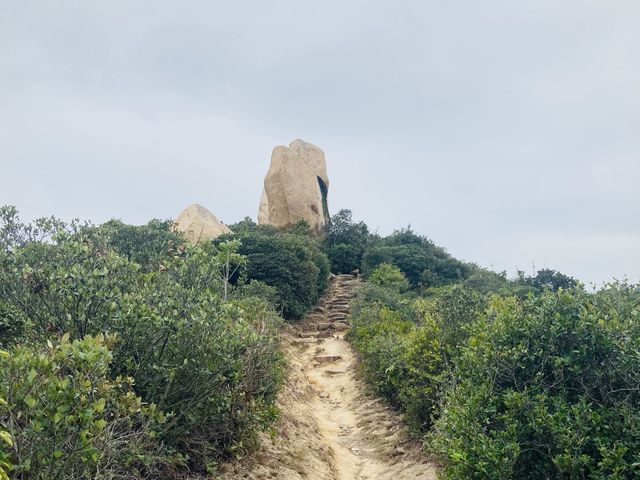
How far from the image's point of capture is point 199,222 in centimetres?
2617

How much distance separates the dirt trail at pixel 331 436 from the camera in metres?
6.66

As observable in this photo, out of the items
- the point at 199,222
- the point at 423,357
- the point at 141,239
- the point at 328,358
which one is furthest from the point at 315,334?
the point at 423,357

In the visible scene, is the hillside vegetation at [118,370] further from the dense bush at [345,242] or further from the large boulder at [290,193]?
the large boulder at [290,193]

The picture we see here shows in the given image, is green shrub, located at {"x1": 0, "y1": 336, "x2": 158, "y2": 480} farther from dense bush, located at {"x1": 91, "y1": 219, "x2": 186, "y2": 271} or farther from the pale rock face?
the pale rock face

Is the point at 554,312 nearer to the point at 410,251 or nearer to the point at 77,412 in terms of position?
the point at 77,412

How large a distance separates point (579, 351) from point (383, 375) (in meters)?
6.41

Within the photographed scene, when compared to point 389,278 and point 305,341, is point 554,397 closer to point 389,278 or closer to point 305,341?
point 305,341

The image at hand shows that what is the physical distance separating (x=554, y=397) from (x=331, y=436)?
5471 mm

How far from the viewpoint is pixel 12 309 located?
593 cm

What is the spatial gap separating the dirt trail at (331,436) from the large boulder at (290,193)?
20131 millimetres

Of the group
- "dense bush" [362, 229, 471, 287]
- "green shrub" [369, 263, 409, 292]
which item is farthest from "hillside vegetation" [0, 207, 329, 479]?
"dense bush" [362, 229, 471, 287]

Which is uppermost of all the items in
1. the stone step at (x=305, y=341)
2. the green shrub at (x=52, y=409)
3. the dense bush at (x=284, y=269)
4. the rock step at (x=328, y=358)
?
the dense bush at (x=284, y=269)

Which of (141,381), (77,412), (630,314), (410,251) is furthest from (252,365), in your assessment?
(410,251)

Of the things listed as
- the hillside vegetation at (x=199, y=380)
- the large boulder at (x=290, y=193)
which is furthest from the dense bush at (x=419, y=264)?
the hillside vegetation at (x=199, y=380)
